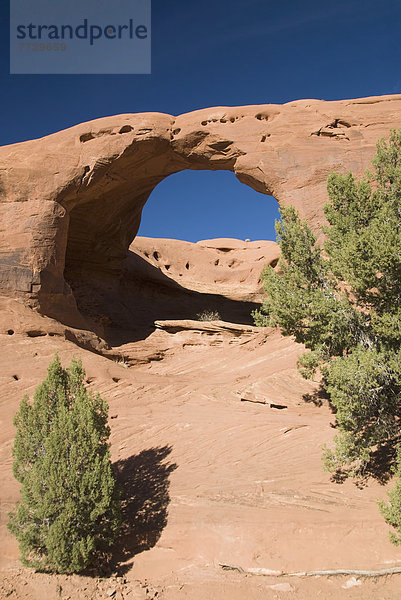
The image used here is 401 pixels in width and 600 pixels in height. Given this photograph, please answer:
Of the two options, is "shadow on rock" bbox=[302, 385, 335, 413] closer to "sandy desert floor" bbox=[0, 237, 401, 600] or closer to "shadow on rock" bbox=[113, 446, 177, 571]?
"sandy desert floor" bbox=[0, 237, 401, 600]

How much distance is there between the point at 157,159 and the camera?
1717 centimetres

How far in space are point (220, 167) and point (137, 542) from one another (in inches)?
527

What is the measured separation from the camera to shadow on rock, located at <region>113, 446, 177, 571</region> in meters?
7.98

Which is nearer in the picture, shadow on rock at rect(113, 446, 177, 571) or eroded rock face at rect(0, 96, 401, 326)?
shadow on rock at rect(113, 446, 177, 571)

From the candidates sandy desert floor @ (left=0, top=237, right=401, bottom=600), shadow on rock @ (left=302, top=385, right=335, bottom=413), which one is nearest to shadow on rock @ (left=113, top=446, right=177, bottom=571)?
sandy desert floor @ (left=0, top=237, right=401, bottom=600)

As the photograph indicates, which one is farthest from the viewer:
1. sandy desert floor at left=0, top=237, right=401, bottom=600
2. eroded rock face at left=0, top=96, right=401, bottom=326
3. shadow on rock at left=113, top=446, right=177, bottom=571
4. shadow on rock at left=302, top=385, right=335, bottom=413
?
eroded rock face at left=0, top=96, right=401, bottom=326

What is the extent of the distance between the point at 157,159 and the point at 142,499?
12.6m

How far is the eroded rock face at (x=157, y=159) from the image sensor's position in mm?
14867

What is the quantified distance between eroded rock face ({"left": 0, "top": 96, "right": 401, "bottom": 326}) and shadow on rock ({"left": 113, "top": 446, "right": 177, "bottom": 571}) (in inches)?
289

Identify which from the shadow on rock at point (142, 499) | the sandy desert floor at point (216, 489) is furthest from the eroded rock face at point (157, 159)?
the shadow on rock at point (142, 499)

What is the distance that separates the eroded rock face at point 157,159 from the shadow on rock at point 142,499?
289 inches

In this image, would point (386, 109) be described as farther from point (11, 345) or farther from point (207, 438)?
point (11, 345)

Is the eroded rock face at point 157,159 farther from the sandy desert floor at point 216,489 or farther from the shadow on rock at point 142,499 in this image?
the shadow on rock at point 142,499

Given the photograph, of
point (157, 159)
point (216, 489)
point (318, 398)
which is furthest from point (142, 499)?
point (157, 159)
